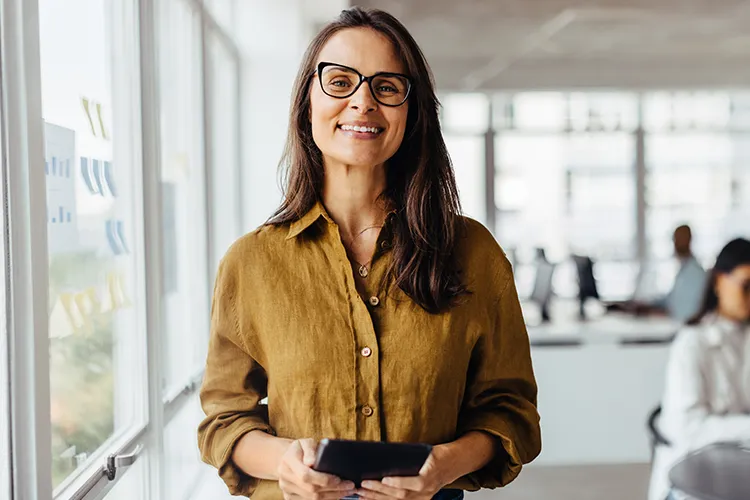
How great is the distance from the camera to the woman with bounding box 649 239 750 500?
3.70 m

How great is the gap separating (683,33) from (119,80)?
3367 millimetres

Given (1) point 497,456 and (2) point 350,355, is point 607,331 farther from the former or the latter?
(2) point 350,355

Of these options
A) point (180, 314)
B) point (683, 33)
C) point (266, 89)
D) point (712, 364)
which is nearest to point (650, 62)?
point (683, 33)

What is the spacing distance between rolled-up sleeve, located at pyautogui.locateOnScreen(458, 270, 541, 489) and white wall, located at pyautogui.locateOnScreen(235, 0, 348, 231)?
2.77 meters

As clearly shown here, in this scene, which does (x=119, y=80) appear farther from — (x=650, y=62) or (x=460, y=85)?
(x=650, y=62)

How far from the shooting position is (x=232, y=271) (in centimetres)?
122

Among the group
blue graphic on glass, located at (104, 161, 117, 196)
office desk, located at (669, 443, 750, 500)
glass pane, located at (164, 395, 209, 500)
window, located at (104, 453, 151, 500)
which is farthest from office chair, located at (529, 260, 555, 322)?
blue graphic on glass, located at (104, 161, 117, 196)

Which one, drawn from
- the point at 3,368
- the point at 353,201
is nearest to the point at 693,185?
the point at 353,201

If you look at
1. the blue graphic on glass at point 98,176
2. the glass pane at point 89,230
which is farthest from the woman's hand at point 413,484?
the blue graphic on glass at point 98,176

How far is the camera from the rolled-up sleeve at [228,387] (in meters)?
1.22

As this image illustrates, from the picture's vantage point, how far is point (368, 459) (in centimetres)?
108

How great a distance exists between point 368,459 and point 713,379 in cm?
306

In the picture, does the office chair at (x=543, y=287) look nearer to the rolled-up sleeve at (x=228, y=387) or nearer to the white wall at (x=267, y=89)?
the white wall at (x=267, y=89)

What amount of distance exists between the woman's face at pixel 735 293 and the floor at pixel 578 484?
1.07 meters
